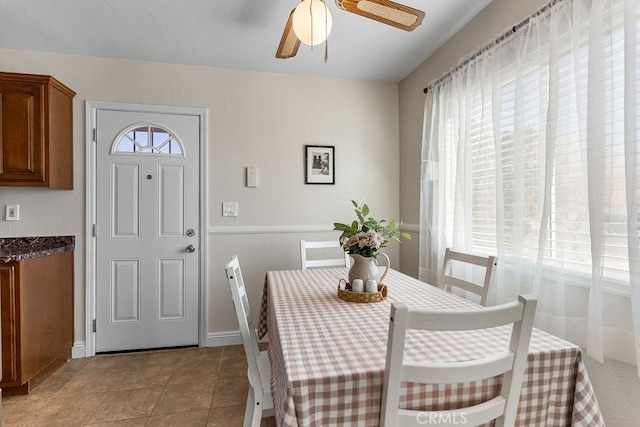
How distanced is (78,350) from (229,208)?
1651 millimetres

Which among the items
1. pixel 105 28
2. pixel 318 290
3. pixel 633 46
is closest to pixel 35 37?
pixel 105 28

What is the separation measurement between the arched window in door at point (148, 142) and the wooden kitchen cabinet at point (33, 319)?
963mm

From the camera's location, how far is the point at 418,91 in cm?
275

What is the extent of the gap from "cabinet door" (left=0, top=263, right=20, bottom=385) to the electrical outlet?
684 mm

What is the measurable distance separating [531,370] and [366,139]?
245 centimetres

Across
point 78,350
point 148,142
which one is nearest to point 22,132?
point 148,142

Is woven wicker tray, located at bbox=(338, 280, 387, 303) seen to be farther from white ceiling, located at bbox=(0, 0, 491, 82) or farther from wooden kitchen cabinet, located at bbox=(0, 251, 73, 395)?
wooden kitchen cabinet, located at bbox=(0, 251, 73, 395)

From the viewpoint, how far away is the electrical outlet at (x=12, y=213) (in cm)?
234

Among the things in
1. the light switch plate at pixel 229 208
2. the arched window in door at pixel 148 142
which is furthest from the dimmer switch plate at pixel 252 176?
the arched window in door at pixel 148 142

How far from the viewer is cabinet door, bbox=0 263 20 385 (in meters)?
1.88

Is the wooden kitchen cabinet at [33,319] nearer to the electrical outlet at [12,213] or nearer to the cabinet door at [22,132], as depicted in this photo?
the electrical outlet at [12,213]

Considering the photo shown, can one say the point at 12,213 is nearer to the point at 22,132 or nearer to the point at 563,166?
the point at 22,132

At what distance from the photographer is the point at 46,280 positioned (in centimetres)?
215

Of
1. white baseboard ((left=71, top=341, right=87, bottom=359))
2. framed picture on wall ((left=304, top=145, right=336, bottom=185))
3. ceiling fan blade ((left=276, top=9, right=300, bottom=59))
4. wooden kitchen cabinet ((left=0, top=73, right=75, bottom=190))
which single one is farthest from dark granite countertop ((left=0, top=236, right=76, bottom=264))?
ceiling fan blade ((left=276, top=9, right=300, bottom=59))
